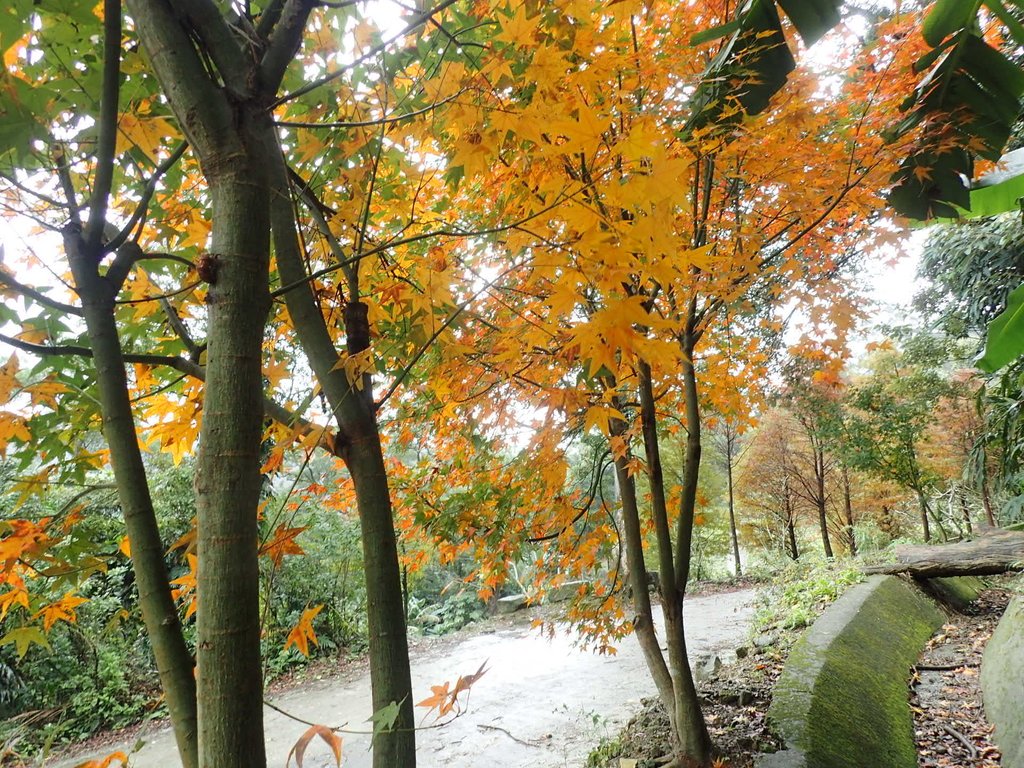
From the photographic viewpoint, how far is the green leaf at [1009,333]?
2543 mm

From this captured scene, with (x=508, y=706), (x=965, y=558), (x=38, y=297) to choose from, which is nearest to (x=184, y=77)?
(x=38, y=297)

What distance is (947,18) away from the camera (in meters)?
1.98

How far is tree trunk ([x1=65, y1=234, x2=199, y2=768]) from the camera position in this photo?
87cm

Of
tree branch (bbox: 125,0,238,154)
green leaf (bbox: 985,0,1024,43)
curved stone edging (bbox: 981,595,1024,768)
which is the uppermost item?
green leaf (bbox: 985,0,1024,43)

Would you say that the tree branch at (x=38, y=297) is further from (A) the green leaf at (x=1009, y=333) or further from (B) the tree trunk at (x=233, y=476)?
(A) the green leaf at (x=1009, y=333)

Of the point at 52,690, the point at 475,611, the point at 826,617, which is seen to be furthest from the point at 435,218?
the point at 475,611

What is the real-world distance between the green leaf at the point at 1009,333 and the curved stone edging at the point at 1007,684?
183 cm

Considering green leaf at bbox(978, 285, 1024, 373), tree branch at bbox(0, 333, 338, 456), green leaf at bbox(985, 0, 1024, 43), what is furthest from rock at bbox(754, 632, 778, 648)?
tree branch at bbox(0, 333, 338, 456)

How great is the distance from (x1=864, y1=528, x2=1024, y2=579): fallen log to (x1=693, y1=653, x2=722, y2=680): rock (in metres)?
2.24

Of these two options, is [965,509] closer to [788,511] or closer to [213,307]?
[788,511]

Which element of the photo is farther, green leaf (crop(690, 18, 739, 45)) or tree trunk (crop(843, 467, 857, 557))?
tree trunk (crop(843, 467, 857, 557))

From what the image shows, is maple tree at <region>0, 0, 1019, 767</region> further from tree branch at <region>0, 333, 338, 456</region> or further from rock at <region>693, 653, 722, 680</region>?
rock at <region>693, 653, 722, 680</region>

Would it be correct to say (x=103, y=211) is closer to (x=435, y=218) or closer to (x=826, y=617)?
(x=435, y=218)

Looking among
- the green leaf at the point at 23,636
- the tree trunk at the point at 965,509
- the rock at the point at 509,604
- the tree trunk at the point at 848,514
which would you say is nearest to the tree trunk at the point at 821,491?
the tree trunk at the point at 848,514
